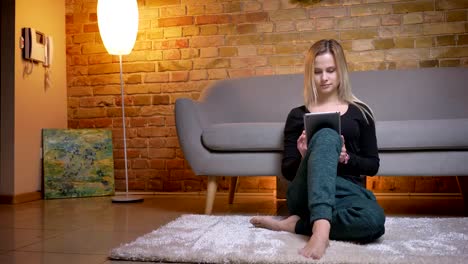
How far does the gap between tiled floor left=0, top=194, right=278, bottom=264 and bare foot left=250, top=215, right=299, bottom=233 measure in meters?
0.45

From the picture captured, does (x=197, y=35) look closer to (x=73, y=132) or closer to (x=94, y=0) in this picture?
(x=94, y=0)

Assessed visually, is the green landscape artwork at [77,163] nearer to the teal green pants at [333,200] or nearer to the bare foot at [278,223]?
the bare foot at [278,223]

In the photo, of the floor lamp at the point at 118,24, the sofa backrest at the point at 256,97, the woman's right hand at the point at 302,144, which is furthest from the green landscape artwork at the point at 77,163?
the woman's right hand at the point at 302,144

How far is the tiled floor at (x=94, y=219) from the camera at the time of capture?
1381 mm

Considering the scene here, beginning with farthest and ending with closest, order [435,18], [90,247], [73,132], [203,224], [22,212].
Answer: [73,132], [435,18], [22,212], [203,224], [90,247]

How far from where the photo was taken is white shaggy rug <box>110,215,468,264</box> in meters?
1.17

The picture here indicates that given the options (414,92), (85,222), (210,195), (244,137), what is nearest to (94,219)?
(85,222)

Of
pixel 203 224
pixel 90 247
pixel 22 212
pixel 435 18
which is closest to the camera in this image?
pixel 90 247

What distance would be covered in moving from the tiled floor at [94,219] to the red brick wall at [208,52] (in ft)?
1.08

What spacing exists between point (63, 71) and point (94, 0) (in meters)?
0.56

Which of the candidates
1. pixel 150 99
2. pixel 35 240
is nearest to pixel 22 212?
pixel 35 240

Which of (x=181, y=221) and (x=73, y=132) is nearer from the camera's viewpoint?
(x=181, y=221)

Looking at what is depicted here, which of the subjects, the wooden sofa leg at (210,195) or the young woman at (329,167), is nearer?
the young woman at (329,167)

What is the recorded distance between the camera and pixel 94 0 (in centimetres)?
319
